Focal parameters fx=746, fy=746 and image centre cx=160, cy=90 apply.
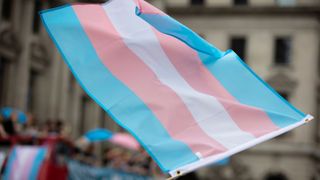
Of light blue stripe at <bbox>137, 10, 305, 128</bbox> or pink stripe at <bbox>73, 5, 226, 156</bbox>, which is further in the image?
light blue stripe at <bbox>137, 10, 305, 128</bbox>

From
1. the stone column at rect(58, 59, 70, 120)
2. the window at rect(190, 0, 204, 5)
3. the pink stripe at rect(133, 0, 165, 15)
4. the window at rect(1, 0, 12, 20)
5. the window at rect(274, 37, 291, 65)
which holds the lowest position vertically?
the window at rect(274, 37, 291, 65)

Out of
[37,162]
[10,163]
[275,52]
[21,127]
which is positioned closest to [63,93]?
[275,52]

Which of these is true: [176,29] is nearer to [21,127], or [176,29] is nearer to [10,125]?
[10,125]

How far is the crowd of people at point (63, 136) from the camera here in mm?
13891

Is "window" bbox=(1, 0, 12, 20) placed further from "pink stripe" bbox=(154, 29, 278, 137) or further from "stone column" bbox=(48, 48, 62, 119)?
"pink stripe" bbox=(154, 29, 278, 137)

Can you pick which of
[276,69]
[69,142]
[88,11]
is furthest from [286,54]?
[88,11]

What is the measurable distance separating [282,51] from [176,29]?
4120 cm

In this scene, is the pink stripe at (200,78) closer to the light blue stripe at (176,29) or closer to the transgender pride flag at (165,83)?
the transgender pride flag at (165,83)

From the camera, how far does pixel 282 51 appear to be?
46594 millimetres

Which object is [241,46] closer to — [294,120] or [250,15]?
[250,15]

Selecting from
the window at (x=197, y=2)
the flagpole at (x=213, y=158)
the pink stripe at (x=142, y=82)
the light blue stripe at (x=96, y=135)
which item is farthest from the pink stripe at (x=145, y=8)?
the window at (x=197, y=2)

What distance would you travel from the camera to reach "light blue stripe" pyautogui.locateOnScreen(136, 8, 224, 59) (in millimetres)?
6047

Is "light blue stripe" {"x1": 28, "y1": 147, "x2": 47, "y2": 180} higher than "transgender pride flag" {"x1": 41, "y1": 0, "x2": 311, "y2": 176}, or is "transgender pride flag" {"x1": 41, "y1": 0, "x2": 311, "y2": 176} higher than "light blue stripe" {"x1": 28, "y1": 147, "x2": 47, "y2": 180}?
"transgender pride flag" {"x1": 41, "y1": 0, "x2": 311, "y2": 176}

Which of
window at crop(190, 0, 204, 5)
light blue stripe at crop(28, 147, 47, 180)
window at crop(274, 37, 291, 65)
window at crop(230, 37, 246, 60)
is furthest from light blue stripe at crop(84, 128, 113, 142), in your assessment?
window at crop(190, 0, 204, 5)
